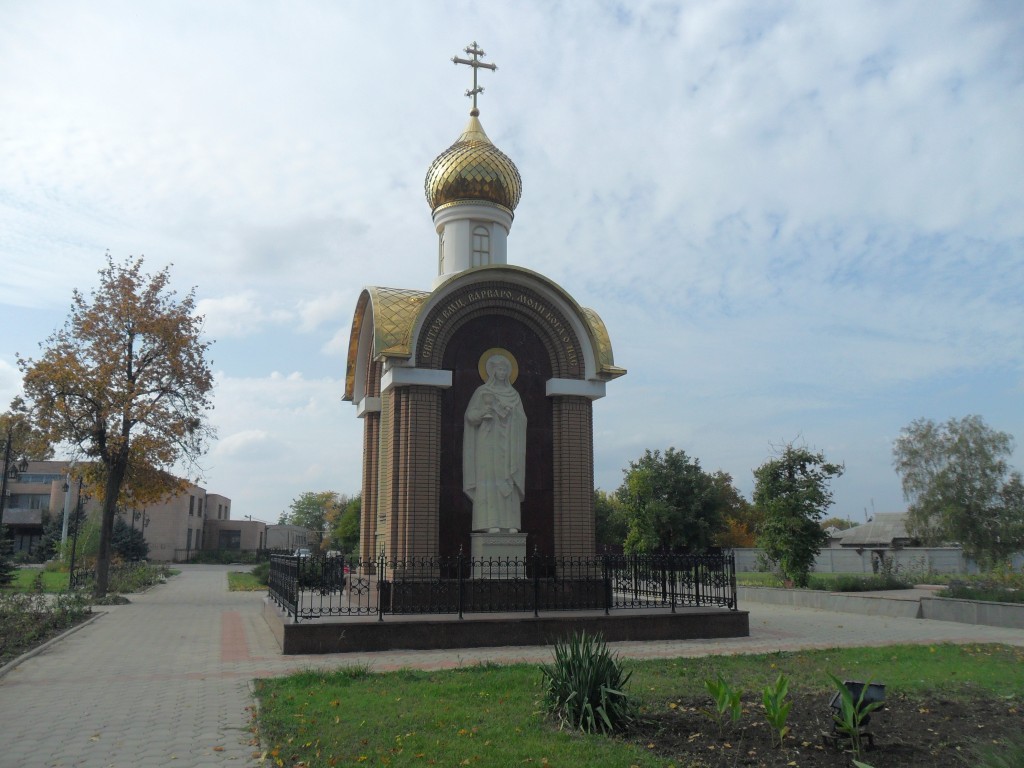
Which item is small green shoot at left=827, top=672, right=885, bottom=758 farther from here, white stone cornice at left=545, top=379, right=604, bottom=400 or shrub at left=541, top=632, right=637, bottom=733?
white stone cornice at left=545, top=379, right=604, bottom=400

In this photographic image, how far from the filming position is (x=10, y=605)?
47.3 ft

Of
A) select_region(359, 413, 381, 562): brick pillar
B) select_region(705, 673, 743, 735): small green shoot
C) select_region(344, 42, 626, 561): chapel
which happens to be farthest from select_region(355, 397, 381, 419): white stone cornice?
select_region(705, 673, 743, 735): small green shoot

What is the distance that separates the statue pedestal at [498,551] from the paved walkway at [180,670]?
2.17 m

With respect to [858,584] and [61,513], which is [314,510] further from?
[858,584]

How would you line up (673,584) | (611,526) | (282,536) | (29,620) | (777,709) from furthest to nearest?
(282,536) < (611,526) < (29,620) < (673,584) < (777,709)

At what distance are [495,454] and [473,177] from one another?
5.99m

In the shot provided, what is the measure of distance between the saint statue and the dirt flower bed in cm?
650

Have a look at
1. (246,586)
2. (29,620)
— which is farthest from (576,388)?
(246,586)

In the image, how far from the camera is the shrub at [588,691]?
6371 millimetres

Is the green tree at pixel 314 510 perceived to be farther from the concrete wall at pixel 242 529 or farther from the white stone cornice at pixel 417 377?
the white stone cornice at pixel 417 377

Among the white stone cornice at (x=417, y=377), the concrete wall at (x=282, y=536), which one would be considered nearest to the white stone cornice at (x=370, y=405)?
the white stone cornice at (x=417, y=377)

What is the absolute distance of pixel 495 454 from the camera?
13680mm

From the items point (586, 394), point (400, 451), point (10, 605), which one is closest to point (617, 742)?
point (400, 451)

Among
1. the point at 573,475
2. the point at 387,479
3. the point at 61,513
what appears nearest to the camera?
the point at 387,479
